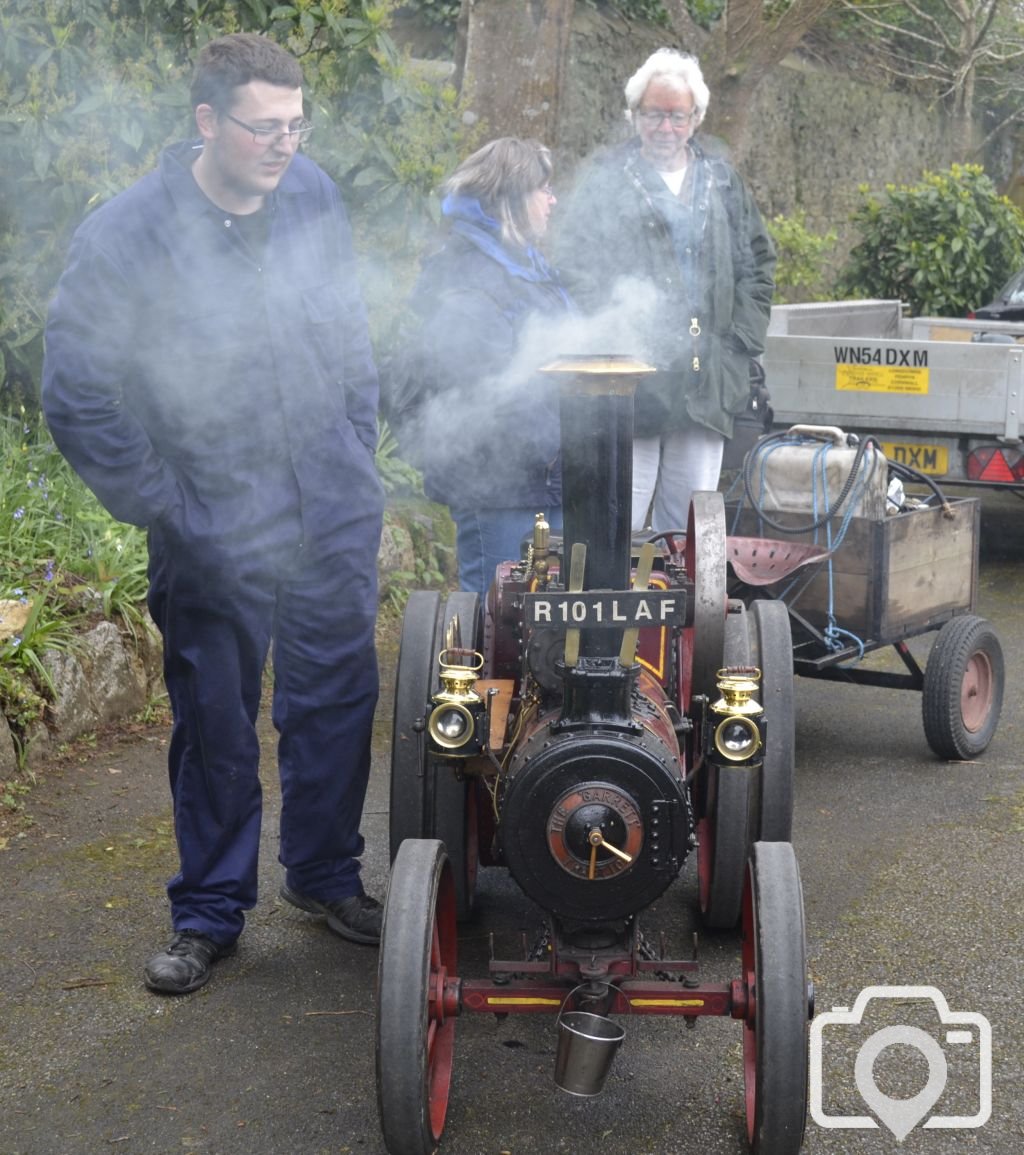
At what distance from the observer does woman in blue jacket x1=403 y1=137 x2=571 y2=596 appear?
159 inches

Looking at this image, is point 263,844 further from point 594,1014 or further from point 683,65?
point 683,65

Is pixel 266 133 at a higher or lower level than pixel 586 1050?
higher

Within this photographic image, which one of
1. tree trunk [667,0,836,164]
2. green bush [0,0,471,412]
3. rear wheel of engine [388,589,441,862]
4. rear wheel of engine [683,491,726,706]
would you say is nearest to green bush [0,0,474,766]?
green bush [0,0,471,412]

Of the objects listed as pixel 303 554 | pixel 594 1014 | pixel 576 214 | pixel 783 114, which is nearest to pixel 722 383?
pixel 576 214

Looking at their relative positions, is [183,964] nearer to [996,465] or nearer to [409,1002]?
[409,1002]

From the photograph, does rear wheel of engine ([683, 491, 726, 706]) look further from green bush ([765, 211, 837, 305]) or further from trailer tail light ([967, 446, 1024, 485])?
green bush ([765, 211, 837, 305])

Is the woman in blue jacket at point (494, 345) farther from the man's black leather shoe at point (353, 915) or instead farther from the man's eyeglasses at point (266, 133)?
the man's black leather shoe at point (353, 915)

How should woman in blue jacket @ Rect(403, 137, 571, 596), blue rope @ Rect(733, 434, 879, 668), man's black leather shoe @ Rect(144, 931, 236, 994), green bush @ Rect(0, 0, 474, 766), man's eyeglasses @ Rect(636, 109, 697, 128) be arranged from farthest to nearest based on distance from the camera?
1. green bush @ Rect(0, 0, 474, 766)
2. man's eyeglasses @ Rect(636, 109, 697, 128)
3. blue rope @ Rect(733, 434, 879, 668)
4. woman in blue jacket @ Rect(403, 137, 571, 596)
5. man's black leather shoe @ Rect(144, 931, 236, 994)

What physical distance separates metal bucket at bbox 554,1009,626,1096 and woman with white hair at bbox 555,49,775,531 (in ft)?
7.82

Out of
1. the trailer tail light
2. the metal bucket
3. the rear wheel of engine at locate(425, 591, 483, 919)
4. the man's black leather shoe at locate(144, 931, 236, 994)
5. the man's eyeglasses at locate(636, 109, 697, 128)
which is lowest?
the man's black leather shoe at locate(144, 931, 236, 994)

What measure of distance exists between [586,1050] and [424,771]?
2.89 feet

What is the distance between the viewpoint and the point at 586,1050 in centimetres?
259

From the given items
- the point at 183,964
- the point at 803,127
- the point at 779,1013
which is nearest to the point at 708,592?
the point at 779,1013

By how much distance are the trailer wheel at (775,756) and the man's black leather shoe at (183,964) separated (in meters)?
1.24
